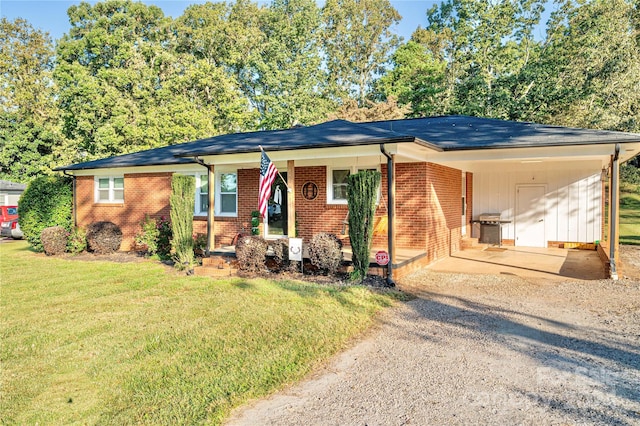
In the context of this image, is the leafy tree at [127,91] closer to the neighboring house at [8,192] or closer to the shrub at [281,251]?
the neighboring house at [8,192]

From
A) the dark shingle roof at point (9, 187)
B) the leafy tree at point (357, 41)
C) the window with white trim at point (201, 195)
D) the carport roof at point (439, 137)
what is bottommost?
the window with white trim at point (201, 195)

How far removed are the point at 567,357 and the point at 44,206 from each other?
16405 mm

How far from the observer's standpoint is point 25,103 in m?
34.6

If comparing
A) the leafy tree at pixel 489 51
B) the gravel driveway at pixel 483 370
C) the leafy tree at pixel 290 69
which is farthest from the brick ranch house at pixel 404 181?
the leafy tree at pixel 290 69

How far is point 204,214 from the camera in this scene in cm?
1425

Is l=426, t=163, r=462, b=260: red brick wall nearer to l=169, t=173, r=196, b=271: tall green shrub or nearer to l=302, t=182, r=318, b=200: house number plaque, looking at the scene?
l=302, t=182, r=318, b=200: house number plaque

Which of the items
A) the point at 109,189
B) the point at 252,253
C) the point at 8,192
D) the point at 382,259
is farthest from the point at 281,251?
the point at 8,192

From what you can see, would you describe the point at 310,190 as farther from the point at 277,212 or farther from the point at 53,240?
the point at 53,240

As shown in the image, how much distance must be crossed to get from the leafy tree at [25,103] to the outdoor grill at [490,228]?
29289 millimetres

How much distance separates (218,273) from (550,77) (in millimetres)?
21733

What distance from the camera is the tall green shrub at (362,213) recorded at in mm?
8859

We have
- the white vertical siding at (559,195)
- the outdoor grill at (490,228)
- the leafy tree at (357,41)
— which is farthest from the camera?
the leafy tree at (357,41)

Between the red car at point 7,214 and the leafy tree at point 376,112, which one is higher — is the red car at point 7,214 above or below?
below

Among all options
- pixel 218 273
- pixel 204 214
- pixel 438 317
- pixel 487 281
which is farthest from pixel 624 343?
pixel 204 214
